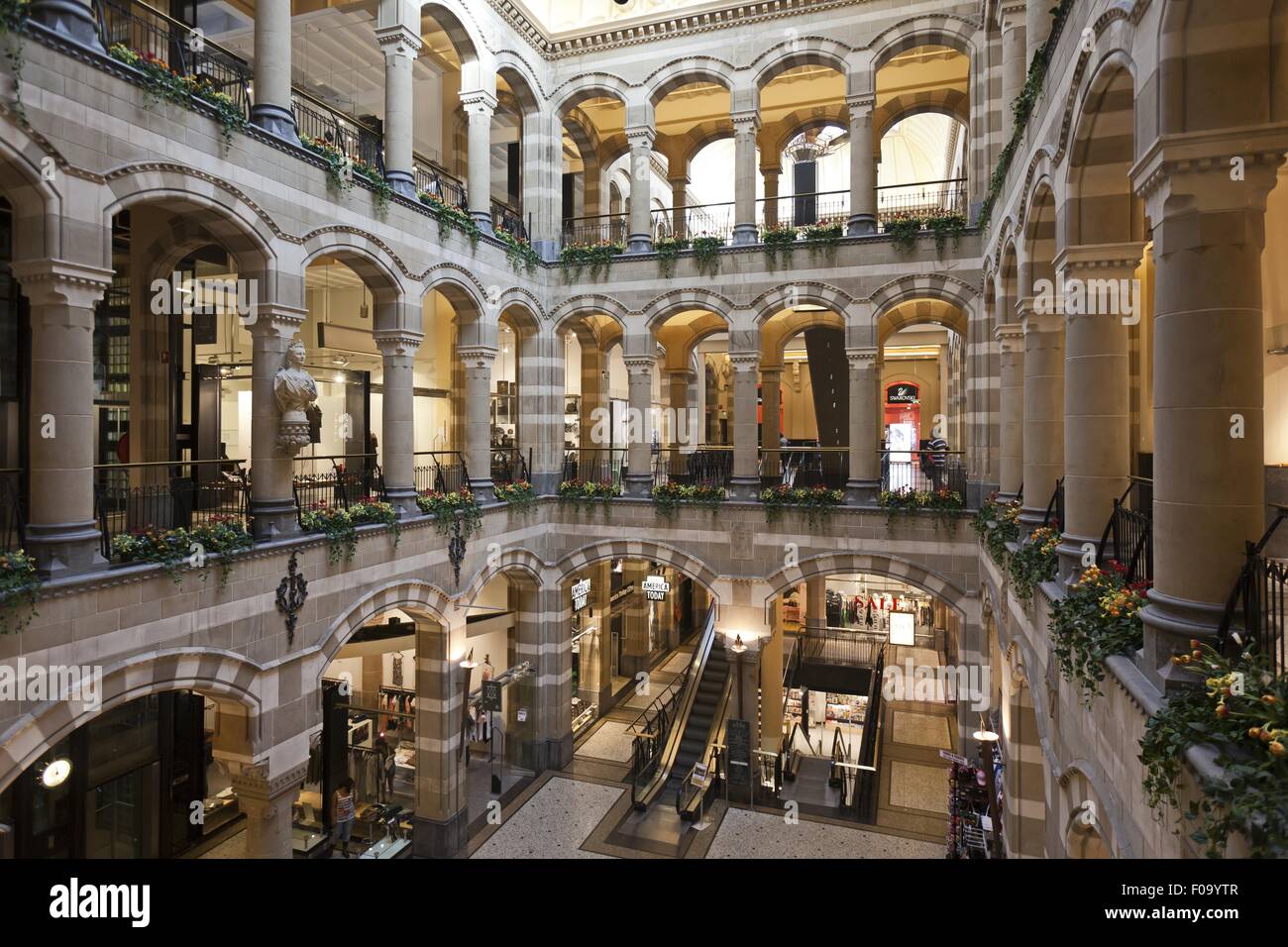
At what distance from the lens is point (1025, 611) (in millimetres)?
8453

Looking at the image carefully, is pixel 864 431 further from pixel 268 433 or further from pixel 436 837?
pixel 436 837

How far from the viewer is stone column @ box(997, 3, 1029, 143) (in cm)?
1045

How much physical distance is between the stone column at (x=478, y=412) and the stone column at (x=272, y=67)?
18.1 ft

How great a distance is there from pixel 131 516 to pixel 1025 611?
1093 cm

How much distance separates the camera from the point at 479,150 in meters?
14.8

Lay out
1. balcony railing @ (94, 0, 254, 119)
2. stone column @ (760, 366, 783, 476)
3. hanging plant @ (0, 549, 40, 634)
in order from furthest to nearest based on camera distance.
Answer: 1. stone column @ (760, 366, 783, 476)
2. balcony railing @ (94, 0, 254, 119)
3. hanging plant @ (0, 549, 40, 634)

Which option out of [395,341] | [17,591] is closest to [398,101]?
[395,341]

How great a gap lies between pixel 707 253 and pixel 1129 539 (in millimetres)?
11540

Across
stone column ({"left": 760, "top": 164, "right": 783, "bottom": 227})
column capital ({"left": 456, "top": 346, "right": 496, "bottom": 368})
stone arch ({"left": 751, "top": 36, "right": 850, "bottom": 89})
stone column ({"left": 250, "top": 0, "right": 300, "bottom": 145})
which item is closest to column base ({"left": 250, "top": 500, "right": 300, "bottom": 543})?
stone column ({"left": 250, "top": 0, "right": 300, "bottom": 145})

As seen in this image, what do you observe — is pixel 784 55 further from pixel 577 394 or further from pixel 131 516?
pixel 131 516

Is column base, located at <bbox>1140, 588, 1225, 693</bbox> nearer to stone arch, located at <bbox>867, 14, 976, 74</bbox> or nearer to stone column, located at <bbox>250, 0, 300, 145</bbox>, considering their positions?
stone column, located at <bbox>250, 0, 300, 145</bbox>

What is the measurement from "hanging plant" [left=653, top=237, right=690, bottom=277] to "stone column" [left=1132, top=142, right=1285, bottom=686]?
12485 mm

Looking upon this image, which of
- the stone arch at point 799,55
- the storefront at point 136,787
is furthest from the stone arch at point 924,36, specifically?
the storefront at point 136,787

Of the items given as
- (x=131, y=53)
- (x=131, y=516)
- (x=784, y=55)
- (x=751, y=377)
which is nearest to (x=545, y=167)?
(x=784, y=55)
